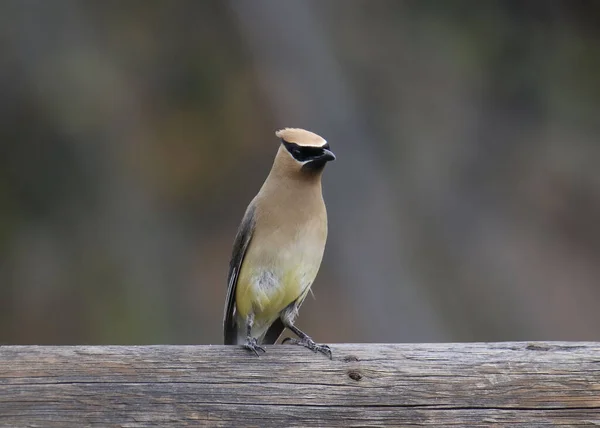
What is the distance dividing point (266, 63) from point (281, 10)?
46 cm

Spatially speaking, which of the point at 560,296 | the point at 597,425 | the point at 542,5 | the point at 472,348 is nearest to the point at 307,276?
the point at 472,348

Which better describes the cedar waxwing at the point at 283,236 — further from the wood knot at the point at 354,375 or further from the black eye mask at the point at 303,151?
the wood knot at the point at 354,375

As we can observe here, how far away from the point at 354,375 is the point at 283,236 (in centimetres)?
107

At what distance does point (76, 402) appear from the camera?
9.23 feet

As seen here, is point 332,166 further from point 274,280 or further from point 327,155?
point 327,155

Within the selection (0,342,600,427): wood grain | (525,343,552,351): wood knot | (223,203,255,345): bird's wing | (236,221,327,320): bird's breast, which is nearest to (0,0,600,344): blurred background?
(223,203,255,345): bird's wing

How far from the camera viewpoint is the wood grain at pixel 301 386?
282 cm

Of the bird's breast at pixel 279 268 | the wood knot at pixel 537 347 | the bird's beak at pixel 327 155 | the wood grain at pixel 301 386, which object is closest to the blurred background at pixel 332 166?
the bird's breast at pixel 279 268

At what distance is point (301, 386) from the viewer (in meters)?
2.97

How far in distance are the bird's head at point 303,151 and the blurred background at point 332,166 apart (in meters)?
4.70

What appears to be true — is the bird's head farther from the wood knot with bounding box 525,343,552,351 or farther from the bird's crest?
the wood knot with bounding box 525,343,552,351

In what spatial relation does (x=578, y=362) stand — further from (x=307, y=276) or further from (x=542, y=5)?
(x=542, y=5)

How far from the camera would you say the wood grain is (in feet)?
9.27

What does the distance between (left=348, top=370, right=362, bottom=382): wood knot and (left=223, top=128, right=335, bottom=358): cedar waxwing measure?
3.01 feet
